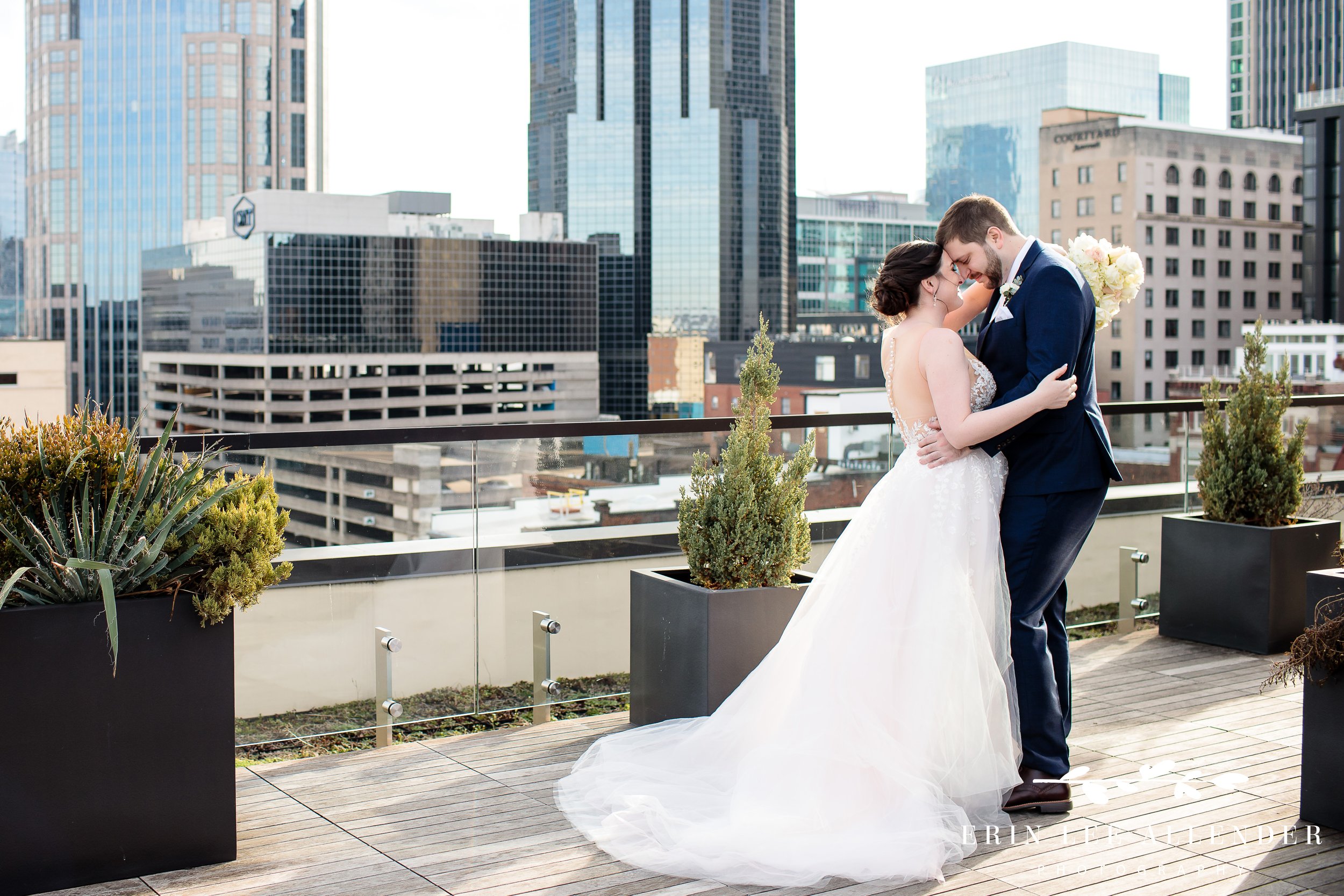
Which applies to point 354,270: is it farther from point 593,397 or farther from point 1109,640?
point 1109,640

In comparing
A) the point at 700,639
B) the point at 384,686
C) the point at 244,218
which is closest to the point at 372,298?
the point at 244,218

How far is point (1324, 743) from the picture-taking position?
338 cm

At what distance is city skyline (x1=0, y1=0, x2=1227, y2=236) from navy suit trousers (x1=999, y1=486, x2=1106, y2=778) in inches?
3956

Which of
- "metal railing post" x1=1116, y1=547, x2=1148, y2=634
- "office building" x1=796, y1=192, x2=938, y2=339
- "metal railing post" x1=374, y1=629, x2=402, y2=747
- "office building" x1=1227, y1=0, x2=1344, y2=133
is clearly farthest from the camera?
"office building" x1=796, y1=192, x2=938, y2=339

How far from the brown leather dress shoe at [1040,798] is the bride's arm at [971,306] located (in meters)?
1.41

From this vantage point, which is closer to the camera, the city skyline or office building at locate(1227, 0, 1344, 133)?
the city skyline

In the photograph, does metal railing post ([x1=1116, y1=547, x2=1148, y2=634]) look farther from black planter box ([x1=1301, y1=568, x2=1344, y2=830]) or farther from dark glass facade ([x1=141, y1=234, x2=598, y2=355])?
dark glass facade ([x1=141, y1=234, x2=598, y2=355])

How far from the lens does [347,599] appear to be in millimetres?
4461

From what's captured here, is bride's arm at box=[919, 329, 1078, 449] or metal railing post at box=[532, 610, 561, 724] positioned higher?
bride's arm at box=[919, 329, 1078, 449]

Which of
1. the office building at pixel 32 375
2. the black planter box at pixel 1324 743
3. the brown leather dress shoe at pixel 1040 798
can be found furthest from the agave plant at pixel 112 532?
the office building at pixel 32 375

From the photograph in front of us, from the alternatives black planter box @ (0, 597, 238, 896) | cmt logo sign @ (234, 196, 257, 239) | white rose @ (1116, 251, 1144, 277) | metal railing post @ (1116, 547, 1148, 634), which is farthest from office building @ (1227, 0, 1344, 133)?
black planter box @ (0, 597, 238, 896)

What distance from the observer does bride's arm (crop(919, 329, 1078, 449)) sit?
11.2ft

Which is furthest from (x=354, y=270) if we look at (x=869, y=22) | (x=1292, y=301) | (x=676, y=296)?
(x=1292, y=301)

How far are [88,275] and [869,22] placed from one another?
84594 mm
